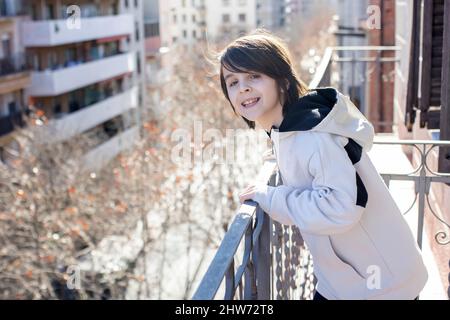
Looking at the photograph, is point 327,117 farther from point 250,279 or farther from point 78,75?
point 78,75

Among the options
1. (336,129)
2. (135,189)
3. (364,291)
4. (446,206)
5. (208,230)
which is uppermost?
(336,129)

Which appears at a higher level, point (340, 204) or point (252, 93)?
point (252, 93)

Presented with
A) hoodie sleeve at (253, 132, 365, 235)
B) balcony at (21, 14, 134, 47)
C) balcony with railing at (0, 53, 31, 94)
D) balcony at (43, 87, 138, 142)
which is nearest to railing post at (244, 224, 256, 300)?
hoodie sleeve at (253, 132, 365, 235)

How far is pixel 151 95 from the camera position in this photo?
31.2 metres

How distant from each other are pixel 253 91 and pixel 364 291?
72cm

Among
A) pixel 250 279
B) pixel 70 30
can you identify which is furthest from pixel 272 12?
pixel 250 279

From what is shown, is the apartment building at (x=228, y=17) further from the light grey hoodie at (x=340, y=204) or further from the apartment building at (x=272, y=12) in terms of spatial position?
the light grey hoodie at (x=340, y=204)

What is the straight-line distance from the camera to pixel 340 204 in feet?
6.96

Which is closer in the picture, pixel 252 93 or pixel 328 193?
pixel 328 193

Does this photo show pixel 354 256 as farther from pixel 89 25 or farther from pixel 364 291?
pixel 89 25

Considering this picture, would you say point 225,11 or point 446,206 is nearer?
point 446,206

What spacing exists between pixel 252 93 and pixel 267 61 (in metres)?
0.12
